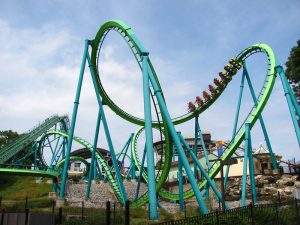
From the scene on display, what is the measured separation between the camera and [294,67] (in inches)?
1012

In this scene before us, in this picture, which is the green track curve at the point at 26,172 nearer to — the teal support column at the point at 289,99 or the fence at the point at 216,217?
the fence at the point at 216,217

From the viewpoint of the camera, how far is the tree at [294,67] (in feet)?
82.8

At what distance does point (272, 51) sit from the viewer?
19.6 meters

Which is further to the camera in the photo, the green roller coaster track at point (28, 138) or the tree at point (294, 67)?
the green roller coaster track at point (28, 138)

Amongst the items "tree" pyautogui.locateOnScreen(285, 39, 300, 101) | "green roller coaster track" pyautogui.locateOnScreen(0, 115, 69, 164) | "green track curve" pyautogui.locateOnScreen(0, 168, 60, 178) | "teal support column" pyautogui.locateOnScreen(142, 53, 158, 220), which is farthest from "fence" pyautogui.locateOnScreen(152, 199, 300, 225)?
"green roller coaster track" pyautogui.locateOnScreen(0, 115, 69, 164)

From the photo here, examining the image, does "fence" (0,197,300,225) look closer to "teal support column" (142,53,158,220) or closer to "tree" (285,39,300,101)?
"teal support column" (142,53,158,220)

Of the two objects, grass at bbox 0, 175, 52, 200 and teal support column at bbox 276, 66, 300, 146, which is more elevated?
teal support column at bbox 276, 66, 300, 146

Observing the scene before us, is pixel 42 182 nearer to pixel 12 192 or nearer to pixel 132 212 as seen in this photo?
pixel 12 192

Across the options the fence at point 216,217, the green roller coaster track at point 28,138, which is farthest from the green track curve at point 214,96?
the green roller coaster track at point 28,138

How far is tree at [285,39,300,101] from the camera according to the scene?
82.8 ft

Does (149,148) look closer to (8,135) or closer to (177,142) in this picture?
(177,142)

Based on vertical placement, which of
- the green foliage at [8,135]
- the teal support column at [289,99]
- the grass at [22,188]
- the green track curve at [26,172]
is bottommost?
the grass at [22,188]

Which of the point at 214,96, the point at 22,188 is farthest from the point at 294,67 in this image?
the point at 22,188

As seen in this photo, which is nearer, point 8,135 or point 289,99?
point 289,99
